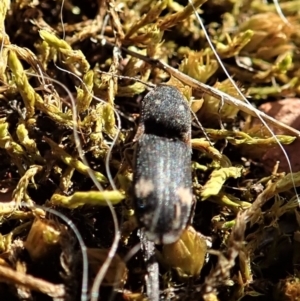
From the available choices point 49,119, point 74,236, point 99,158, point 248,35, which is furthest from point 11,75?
point 248,35

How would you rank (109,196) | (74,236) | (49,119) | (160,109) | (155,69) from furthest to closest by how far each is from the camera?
(155,69) < (49,119) < (160,109) < (74,236) < (109,196)

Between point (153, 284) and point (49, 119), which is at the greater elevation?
point (49, 119)

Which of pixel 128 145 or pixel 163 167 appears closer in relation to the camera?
pixel 163 167

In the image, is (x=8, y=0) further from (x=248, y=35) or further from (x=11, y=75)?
(x=248, y=35)

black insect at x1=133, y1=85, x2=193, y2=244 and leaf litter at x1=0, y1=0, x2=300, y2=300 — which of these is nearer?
black insect at x1=133, y1=85, x2=193, y2=244

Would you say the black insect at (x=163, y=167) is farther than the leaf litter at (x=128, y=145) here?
No
